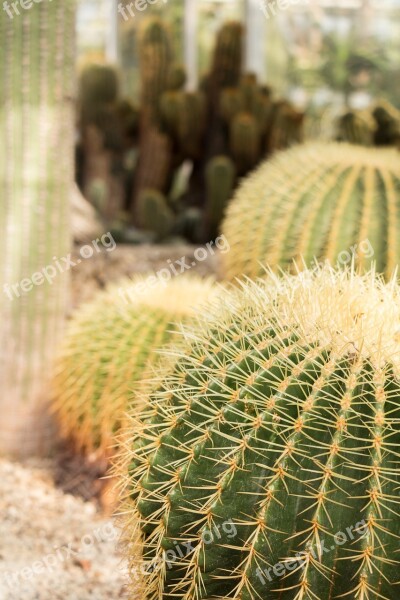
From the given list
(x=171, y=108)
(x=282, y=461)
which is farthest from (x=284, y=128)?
(x=282, y=461)

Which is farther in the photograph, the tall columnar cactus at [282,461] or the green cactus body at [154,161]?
the green cactus body at [154,161]

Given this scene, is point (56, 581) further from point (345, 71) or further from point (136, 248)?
point (345, 71)

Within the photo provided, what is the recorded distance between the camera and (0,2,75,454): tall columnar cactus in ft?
9.05

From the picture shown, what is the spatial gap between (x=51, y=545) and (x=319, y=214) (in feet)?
3.99

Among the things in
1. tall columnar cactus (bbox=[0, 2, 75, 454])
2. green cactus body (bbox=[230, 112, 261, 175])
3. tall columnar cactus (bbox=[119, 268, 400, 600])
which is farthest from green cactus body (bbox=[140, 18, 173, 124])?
tall columnar cactus (bbox=[119, 268, 400, 600])

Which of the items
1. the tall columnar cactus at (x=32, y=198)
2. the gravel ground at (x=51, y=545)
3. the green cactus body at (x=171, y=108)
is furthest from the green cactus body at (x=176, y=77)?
the gravel ground at (x=51, y=545)

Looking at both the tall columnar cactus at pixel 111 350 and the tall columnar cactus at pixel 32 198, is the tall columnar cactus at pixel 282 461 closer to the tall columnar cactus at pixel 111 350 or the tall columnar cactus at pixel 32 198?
the tall columnar cactus at pixel 111 350

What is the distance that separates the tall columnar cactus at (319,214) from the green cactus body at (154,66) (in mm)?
2376

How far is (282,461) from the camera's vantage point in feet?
4.02

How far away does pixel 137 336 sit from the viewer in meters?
2.45

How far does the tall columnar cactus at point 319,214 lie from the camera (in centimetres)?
249

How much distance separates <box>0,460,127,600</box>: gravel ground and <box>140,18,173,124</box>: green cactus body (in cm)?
287

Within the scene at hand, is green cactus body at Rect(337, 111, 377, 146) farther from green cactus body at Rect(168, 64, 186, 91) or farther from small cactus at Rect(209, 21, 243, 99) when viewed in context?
green cactus body at Rect(168, 64, 186, 91)

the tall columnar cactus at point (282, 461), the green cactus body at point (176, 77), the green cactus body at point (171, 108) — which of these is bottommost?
the green cactus body at point (171, 108)
